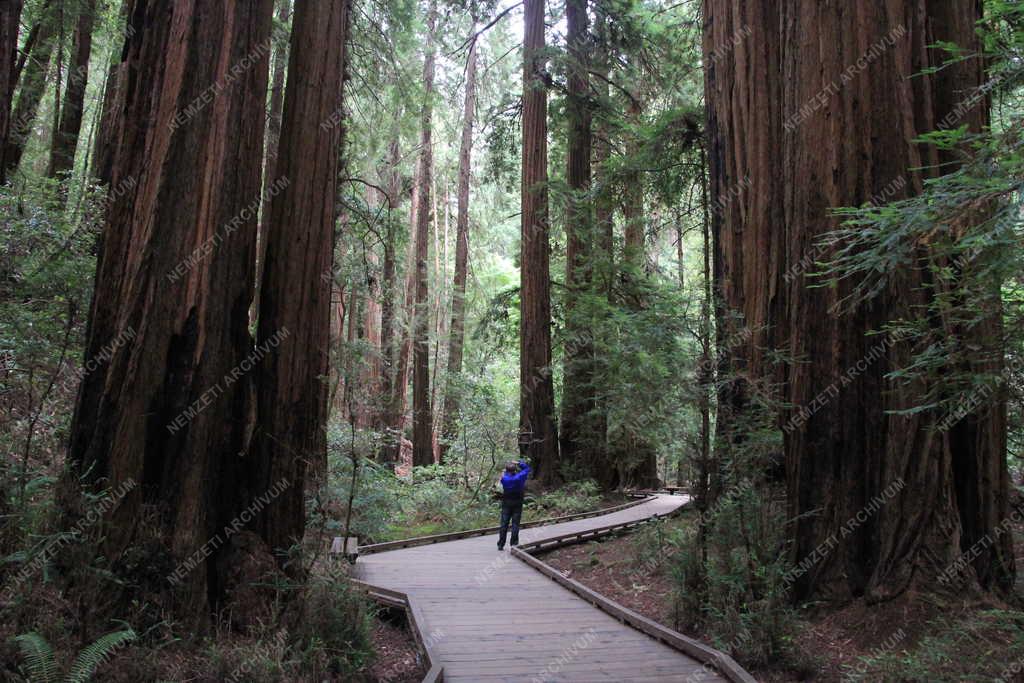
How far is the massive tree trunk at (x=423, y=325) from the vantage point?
783 inches

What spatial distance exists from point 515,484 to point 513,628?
4037 mm

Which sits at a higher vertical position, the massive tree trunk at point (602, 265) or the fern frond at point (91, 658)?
the massive tree trunk at point (602, 265)

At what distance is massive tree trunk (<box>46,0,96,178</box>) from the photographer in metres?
10.8

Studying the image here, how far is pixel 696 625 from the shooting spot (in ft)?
19.8

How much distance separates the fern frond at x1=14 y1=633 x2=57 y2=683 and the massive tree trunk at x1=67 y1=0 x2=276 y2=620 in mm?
906

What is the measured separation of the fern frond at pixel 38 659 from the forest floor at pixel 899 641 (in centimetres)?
447

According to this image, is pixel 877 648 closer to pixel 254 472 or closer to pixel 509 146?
pixel 254 472

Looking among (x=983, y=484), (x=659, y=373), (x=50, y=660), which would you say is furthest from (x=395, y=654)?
(x=983, y=484)

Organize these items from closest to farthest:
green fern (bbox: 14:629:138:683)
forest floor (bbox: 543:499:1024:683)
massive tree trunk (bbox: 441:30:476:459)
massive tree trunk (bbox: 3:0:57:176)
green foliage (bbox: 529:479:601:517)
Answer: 1. green fern (bbox: 14:629:138:683)
2. forest floor (bbox: 543:499:1024:683)
3. massive tree trunk (bbox: 3:0:57:176)
4. green foliage (bbox: 529:479:601:517)
5. massive tree trunk (bbox: 441:30:476:459)

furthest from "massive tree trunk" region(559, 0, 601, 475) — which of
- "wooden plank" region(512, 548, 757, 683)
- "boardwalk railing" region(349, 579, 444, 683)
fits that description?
"boardwalk railing" region(349, 579, 444, 683)

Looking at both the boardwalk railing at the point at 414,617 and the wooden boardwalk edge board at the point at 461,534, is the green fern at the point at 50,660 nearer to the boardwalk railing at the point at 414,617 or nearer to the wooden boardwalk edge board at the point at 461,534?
the boardwalk railing at the point at 414,617

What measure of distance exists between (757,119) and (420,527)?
1023 centimetres

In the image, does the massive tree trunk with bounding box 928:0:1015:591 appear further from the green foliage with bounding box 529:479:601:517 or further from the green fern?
the green foliage with bounding box 529:479:601:517

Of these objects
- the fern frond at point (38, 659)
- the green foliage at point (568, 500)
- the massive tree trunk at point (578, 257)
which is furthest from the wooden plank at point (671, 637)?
the massive tree trunk at point (578, 257)
